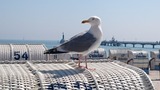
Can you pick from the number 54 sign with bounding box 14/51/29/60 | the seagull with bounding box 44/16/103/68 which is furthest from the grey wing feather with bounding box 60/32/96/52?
the number 54 sign with bounding box 14/51/29/60

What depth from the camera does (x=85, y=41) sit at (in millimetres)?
8031

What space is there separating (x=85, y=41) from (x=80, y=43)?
0.42 feet

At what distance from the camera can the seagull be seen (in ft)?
26.4

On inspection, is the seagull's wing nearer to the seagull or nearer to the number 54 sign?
the seagull

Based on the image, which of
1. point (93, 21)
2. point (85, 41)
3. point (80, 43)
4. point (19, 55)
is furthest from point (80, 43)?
point (19, 55)

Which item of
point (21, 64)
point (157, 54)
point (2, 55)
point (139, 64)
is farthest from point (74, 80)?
point (157, 54)

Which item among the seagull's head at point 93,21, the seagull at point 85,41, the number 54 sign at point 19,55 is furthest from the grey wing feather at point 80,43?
the number 54 sign at point 19,55

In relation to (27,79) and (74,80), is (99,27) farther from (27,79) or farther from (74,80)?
(27,79)

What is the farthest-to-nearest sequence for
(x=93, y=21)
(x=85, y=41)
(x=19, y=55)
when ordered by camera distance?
1. (x=19, y=55)
2. (x=93, y=21)
3. (x=85, y=41)

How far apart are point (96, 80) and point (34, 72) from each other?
54.2 inches

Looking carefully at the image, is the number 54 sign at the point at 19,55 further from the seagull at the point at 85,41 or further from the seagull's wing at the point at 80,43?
the seagull's wing at the point at 80,43

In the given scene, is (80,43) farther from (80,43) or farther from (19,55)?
(19,55)

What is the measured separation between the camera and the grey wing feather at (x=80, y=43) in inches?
316

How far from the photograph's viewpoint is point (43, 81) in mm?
6879
